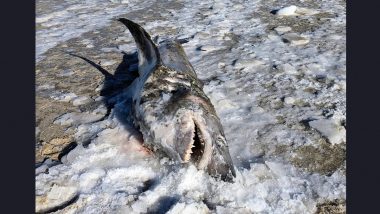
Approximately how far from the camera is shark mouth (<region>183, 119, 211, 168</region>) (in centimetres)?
264

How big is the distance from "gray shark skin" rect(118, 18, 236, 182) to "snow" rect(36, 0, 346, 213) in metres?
0.10

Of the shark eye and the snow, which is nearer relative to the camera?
the snow

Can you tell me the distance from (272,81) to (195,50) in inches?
53.2

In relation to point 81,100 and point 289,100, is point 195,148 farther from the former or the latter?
point 81,100

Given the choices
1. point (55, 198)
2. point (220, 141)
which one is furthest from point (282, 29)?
point (55, 198)

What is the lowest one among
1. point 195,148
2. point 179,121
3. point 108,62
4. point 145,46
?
point 108,62

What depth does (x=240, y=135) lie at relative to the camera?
313cm

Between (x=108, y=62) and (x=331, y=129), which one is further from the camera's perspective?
(x=108, y=62)

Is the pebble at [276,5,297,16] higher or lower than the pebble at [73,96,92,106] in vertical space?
lower

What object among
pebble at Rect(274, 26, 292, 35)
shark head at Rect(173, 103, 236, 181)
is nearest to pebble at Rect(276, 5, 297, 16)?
pebble at Rect(274, 26, 292, 35)

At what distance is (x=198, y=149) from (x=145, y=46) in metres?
1.25

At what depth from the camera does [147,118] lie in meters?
2.94

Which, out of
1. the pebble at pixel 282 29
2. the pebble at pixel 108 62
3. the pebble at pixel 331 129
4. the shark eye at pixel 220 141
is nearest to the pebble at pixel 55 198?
the shark eye at pixel 220 141

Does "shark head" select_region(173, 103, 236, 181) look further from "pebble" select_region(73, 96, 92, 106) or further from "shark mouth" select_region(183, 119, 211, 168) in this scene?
"pebble" select_region(73, 96, 92, 106)
